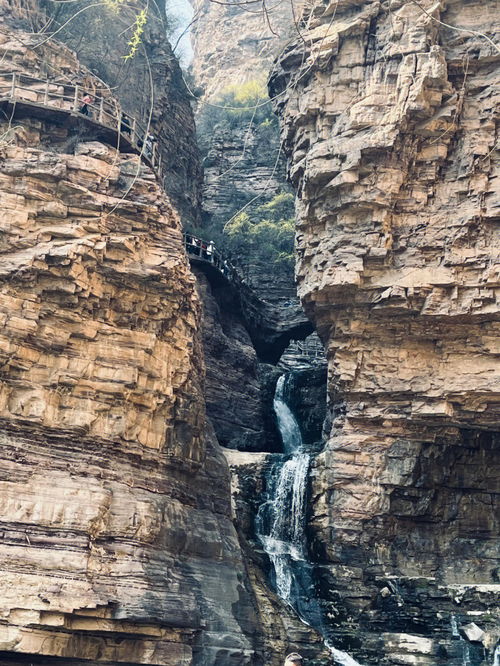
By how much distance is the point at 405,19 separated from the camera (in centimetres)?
2197

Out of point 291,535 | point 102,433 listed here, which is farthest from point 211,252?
point 102,433

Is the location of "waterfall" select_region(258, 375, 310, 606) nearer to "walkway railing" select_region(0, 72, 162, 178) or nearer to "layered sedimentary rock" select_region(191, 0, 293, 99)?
"walkway railing" select_region(0, 72, 162, 178)

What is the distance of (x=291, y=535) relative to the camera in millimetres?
22422

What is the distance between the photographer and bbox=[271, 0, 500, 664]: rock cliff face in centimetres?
2102

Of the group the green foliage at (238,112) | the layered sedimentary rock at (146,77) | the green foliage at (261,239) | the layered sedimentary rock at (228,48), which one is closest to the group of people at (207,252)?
the layered sedimentary rock at (146,77)

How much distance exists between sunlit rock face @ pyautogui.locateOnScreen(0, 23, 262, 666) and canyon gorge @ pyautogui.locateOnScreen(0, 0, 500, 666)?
0.05m

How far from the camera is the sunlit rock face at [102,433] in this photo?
13891 millimetres

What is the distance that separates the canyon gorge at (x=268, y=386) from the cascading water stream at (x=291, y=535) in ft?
0.29

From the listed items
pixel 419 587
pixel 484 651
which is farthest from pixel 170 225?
pixel 484 651

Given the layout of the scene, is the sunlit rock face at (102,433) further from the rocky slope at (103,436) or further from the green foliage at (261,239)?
the green foliage at (261,239)

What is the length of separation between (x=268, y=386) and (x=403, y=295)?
9652 millimetres

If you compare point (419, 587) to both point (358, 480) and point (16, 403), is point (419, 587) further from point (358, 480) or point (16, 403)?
point (16, 403)

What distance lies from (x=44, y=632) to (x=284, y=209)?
29467 mm

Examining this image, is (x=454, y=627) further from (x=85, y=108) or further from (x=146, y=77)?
(x=146, y=77)
